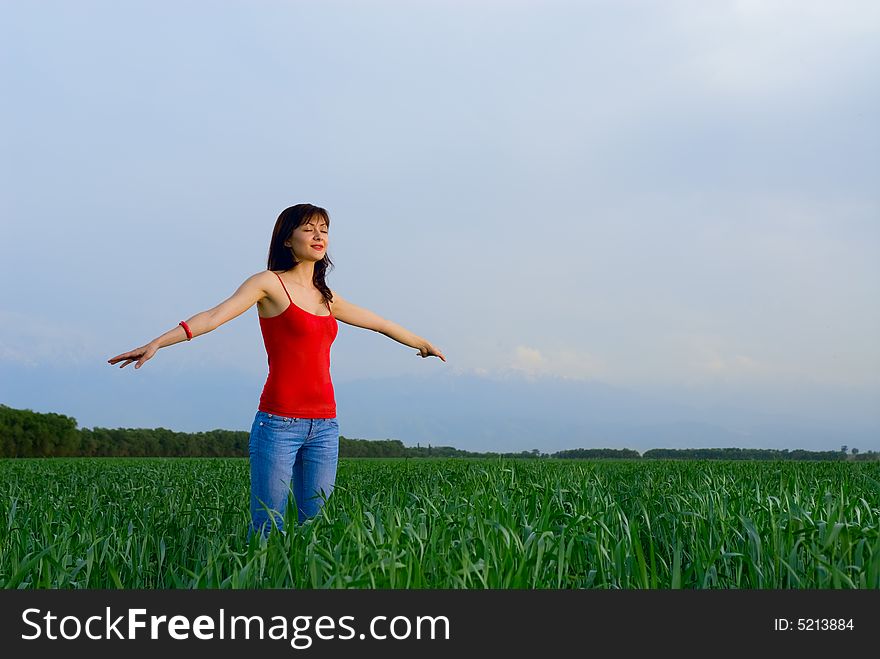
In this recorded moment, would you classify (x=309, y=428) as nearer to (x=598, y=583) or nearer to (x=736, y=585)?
(x=598, y=583)

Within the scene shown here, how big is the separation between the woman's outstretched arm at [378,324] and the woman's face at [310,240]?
342 mm

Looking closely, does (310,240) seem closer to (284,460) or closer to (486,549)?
(284,460)

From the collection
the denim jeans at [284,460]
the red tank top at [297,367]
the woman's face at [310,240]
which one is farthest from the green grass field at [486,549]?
the woman's face at [310,240]

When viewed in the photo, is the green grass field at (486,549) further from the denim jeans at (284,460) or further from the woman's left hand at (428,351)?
the woman's left hand at (428,351)

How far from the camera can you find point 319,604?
2.94 meters

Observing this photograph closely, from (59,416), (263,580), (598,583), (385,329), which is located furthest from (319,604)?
(59,416)

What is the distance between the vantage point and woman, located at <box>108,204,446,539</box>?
4.56 metres

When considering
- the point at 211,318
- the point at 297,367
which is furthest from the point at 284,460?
the point at 211,318

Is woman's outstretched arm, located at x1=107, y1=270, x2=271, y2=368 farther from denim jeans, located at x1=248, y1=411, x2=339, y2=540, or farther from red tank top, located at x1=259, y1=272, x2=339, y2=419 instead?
denim jeans, located at x1=248, y1=411, x2=339, y2=540

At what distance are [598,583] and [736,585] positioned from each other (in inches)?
28.5

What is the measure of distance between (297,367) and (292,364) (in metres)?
0.04

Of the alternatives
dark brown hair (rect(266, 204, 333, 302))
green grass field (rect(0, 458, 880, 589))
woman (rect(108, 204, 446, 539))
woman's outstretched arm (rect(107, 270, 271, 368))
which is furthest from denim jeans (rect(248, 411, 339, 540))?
dark brown hair (rect(266, 204, 333, 302))

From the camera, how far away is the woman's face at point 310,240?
4781 mm

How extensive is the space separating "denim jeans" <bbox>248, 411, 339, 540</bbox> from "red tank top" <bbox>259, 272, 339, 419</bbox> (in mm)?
68
